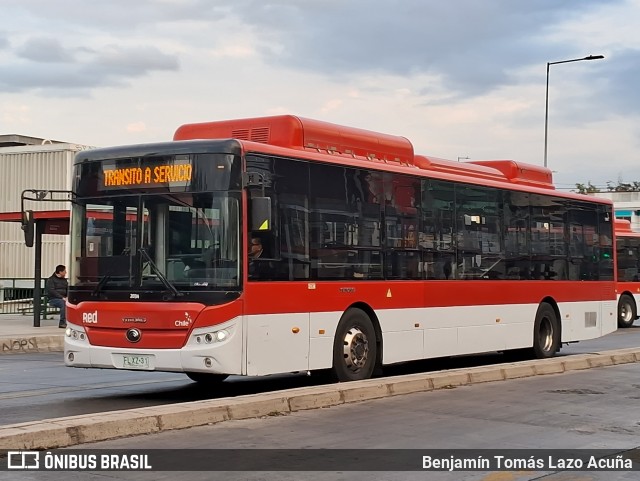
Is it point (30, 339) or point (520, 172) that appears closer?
point (520, 172)

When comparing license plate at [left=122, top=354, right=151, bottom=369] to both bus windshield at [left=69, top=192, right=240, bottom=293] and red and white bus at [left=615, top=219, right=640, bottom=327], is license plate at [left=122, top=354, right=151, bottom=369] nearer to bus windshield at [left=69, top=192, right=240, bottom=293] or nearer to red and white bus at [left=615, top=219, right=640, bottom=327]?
bus windshield at [left=69, top=192, right=240, bottom=293]

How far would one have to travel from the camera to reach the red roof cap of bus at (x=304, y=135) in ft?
45.9

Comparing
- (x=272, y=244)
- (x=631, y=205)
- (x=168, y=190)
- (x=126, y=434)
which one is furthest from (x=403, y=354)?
(x=631, y=205)

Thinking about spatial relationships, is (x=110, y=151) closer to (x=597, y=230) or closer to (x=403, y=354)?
(x=403, y=354)

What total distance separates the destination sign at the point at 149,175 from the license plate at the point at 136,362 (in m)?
2.04

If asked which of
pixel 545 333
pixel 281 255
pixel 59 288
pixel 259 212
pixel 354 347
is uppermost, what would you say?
pixel 259 212

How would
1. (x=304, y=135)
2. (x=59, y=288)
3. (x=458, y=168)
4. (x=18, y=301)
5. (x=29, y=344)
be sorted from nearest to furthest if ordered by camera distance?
(x=304, y=135) < (x=458, y=168) < (x=29, y=344) < (x=59, y=288) < (x=18, y=301)

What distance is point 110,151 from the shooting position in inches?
526

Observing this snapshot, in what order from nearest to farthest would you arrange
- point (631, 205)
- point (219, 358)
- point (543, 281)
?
point (219, 358) → point (543, 281) → point (631, 205)

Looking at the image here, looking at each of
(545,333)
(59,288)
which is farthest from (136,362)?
(59,288)

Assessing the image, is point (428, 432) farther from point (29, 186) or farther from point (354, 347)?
point (29, 186)

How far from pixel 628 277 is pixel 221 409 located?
26.0 meters

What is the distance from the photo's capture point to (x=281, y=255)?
13.1 meters

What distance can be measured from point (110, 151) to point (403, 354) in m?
5.05
